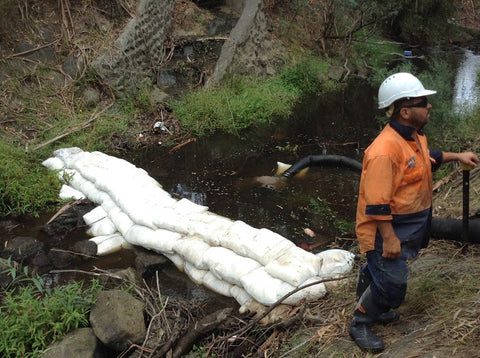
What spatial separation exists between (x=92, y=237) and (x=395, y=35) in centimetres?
1355

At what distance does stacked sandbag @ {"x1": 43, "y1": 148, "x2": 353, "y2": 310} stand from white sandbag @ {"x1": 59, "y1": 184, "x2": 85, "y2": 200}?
0.01 meters

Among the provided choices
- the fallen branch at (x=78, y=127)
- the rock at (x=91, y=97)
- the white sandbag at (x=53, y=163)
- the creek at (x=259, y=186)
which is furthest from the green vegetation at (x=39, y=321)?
the rock at (x=91, y=97)

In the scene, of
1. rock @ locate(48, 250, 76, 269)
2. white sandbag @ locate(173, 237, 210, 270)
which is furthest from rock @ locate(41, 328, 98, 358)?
rock @ locate(48, 250, 76, 269)

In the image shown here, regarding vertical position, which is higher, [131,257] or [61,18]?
[61,18]

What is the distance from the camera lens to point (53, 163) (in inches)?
233

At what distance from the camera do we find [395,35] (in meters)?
15.0

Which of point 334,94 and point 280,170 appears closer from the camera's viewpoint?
point 280,170

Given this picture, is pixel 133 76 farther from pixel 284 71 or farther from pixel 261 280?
pixel 261 280

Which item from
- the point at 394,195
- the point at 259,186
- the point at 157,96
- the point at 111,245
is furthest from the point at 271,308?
the point at 157,96

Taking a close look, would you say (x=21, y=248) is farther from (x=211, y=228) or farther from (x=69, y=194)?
(x=211, y=228)

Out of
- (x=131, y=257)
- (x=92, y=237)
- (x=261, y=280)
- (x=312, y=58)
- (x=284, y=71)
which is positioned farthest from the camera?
(x=312, y=58)

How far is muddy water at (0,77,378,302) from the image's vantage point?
4.59m

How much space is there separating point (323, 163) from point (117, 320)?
3.89 metres

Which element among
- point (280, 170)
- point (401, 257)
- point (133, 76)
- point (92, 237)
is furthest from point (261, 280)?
point (133, 76)
